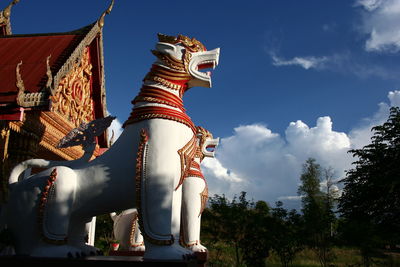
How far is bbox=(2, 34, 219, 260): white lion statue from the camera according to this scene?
330 centimetres

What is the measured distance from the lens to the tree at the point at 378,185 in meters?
23.1

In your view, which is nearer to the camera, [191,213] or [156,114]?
[156,114]

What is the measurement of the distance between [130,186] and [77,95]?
4.94 m

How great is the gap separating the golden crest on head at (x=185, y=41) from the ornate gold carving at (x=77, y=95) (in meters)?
3.37

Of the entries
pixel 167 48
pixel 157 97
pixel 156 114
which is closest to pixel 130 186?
pixel 156 114

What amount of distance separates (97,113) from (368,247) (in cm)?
998

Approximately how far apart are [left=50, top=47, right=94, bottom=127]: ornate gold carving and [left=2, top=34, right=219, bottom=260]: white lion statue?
3.44 metres

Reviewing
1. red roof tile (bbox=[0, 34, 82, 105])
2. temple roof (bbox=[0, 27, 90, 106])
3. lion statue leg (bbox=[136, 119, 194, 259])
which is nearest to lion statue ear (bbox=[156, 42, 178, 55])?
lion statue leg (bbox=[136, 119, 194, 259])

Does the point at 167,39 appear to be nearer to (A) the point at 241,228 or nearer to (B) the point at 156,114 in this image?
(B) the point at 156,114

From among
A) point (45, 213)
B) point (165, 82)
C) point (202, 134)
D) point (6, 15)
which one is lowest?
point (45, 213)

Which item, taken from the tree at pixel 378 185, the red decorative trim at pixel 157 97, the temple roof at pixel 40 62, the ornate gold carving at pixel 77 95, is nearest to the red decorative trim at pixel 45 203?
the red decorative trim at pixel 157 97

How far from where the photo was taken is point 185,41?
4.01 meters

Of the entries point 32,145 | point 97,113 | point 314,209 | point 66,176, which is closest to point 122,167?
point 66,176

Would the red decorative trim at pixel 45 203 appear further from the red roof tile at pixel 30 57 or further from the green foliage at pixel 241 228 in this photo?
the green foliage at pixel 241 228
